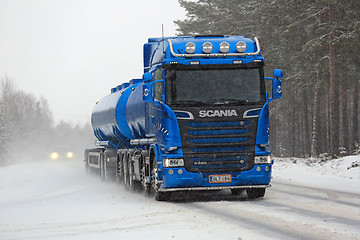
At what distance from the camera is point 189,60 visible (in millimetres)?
14484

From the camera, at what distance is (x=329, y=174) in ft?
76.5

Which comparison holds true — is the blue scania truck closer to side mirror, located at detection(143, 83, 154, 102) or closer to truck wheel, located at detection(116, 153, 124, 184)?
side mirror, located at detection(143, 83, 154, 102)

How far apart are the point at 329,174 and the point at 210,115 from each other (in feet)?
35.5

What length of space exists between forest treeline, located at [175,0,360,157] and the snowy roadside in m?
1.93

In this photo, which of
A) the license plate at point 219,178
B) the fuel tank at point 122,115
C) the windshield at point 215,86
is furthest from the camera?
the fuel tank at point 122,115

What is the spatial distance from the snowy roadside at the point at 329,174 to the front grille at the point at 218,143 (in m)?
3.91

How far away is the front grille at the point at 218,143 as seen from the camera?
14.0 meters

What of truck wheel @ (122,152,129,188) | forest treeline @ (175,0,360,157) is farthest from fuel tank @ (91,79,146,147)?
forest treeline @ (175,0,360,157)

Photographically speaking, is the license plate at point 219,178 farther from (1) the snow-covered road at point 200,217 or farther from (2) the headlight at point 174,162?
(2) the headlight at point 174,162

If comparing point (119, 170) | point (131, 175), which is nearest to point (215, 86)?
point (131, 175)

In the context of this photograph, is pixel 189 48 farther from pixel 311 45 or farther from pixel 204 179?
pixel 311 45

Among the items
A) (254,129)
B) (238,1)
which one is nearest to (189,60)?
(254,129)

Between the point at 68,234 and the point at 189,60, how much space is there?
20.3 feet

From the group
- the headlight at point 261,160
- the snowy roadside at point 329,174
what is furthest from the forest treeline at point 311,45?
the headlight at point 261,160
